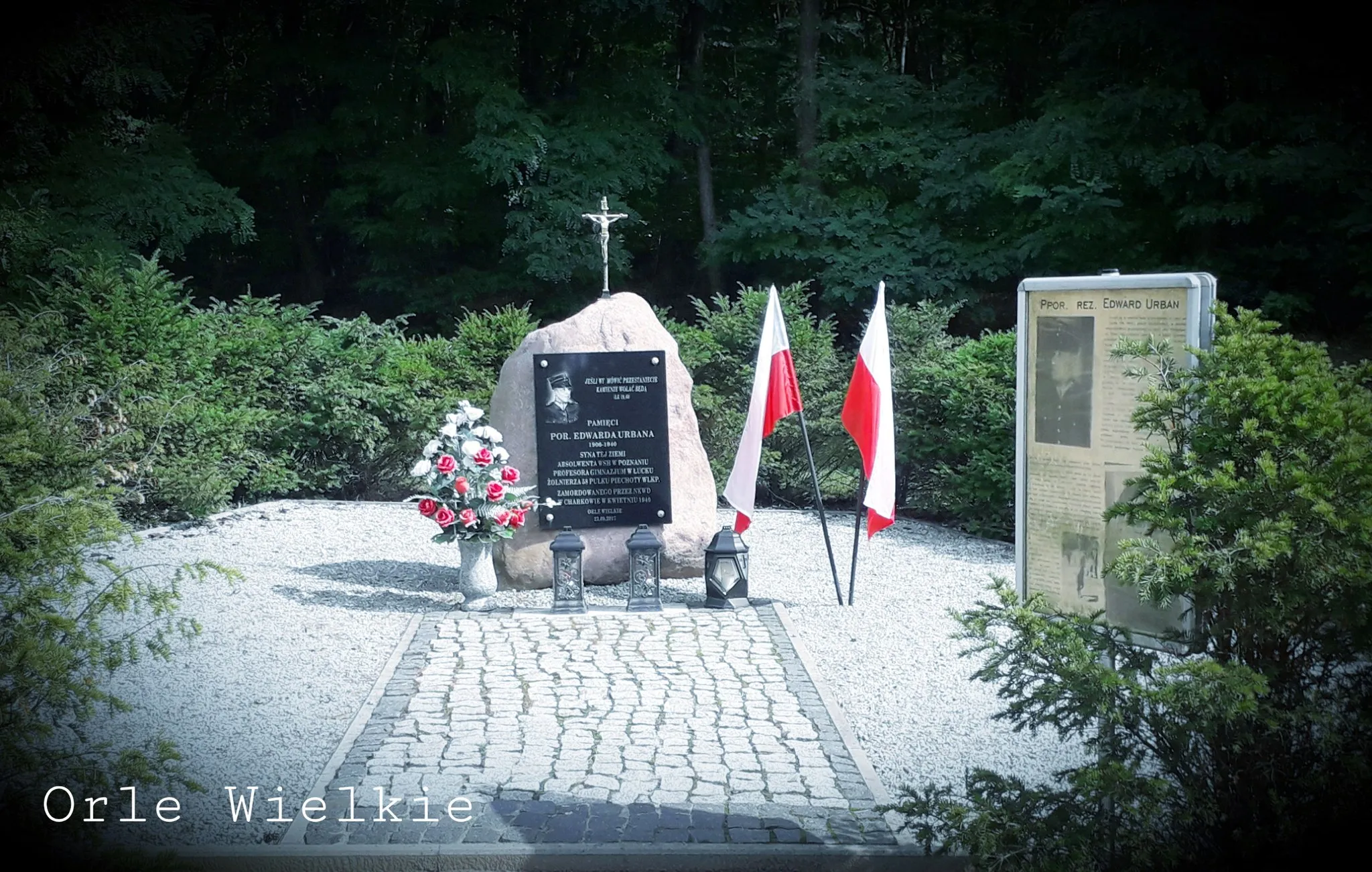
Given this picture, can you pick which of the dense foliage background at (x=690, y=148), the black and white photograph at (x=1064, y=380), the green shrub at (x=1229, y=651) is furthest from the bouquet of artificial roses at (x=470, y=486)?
the dense foliage background at (x=690, y=148)

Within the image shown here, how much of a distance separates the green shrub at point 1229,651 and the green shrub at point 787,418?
8.89 meters

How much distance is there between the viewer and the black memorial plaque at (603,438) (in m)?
8.64

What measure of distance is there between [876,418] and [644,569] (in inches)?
75.2

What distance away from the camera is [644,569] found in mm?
8125

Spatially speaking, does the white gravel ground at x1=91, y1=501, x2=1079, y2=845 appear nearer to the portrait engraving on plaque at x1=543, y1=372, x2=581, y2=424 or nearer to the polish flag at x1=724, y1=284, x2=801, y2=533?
the polish flag at x1=724, y1=284, x2=801, y2=533

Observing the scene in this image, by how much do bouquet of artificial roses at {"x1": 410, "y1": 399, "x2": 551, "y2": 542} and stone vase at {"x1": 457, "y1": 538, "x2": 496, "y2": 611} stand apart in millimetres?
61

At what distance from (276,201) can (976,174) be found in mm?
13443

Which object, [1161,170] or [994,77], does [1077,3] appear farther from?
[1161,170]

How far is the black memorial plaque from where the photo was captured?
8.64 m

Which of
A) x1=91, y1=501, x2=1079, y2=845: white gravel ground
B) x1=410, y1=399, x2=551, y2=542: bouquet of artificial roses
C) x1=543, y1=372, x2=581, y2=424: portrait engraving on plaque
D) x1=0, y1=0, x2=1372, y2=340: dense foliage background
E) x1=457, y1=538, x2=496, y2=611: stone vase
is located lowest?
x1=91, y1=501, x2=1079, y2=845: white gravel ground

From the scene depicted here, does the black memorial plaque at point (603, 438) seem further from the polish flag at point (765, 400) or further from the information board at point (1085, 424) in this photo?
the information board at point (1085, 424)

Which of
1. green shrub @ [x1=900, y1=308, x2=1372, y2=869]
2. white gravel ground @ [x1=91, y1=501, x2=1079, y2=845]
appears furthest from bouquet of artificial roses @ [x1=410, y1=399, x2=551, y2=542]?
green shrub @ [x1=900, y1=308, x2=1372, y2=869]

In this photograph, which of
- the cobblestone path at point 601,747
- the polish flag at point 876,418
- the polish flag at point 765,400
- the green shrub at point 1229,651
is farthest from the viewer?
the polish flag at point 765,400

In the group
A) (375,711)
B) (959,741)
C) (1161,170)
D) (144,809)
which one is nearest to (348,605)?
(375,711)
